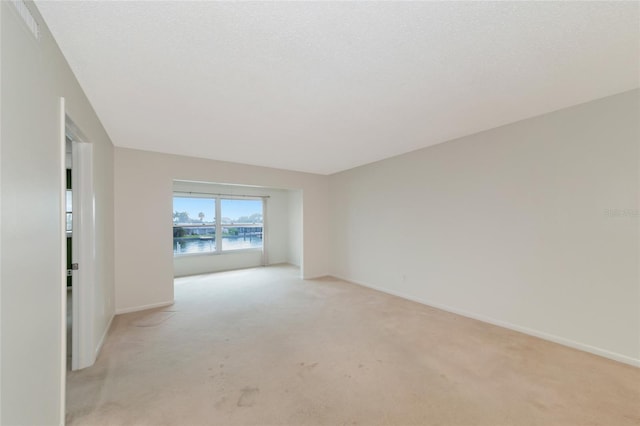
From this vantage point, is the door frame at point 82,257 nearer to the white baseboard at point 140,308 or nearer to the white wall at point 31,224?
the white wall at point 31,224

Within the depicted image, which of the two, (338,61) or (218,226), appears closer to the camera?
(338,61)

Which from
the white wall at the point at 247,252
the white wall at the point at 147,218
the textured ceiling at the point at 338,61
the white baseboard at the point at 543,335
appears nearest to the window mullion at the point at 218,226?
the white wall at the point at 247,252

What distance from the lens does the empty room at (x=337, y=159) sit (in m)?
1.26

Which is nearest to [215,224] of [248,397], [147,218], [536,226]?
[147,218]

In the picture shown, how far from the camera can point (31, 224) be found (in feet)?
3.72

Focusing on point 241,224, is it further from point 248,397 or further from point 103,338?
point 248,397

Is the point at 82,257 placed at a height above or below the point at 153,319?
above

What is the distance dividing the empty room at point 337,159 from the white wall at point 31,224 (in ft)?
0.05

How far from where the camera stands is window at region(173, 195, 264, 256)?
5.82 metres

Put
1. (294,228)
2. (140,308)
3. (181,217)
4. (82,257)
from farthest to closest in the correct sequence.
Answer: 1. (294,228)
2. (181,217)
3. (140,308)
4. (82,257)

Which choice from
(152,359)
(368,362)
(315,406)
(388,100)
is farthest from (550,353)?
(152,359)

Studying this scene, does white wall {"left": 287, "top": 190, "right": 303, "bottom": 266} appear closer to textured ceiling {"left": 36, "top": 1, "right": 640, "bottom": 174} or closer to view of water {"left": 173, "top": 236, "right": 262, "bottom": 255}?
view of water {"left": 173, "top": 236, "right": 262, "bottom": 255}

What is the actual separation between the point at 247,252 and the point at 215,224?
3.75 feet

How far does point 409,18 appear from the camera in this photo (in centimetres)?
129
